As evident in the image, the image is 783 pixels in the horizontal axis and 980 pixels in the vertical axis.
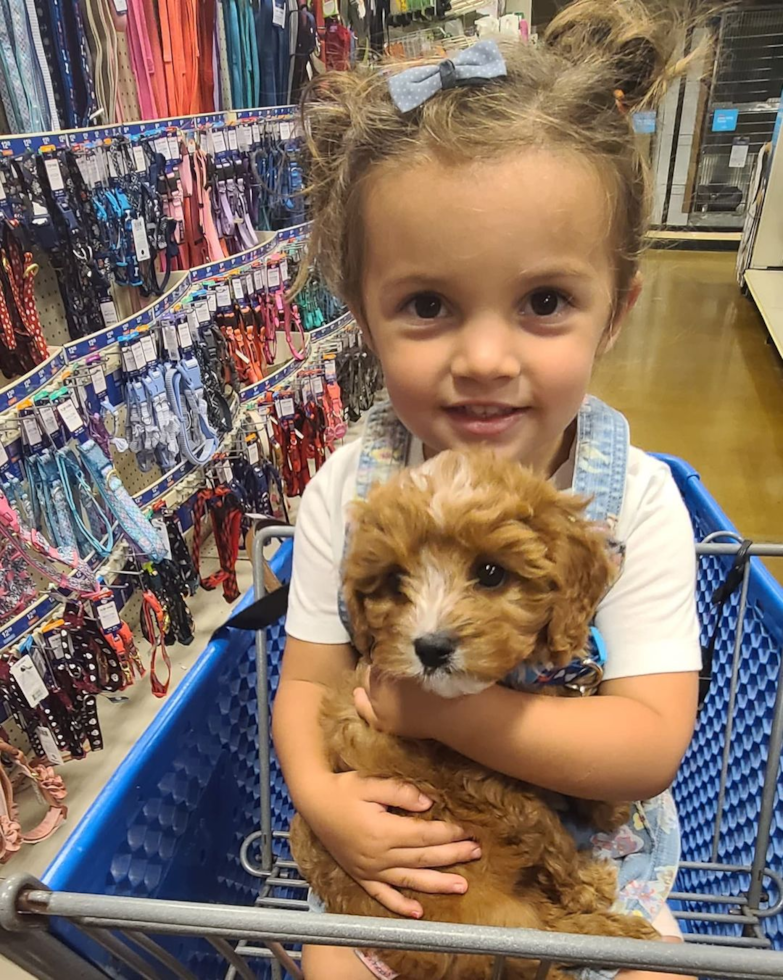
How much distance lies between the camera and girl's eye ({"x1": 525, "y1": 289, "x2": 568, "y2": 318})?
2.63 feet

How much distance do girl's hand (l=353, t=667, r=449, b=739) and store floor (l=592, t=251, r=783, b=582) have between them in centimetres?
205

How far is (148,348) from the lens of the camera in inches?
81.5

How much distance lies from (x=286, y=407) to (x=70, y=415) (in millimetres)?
1020

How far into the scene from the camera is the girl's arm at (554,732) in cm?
75

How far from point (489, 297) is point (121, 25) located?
183 cm

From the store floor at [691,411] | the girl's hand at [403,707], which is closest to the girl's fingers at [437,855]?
the girl's hand at [403,707]

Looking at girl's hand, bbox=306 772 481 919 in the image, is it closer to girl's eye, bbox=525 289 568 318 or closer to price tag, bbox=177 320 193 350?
girl's eye, bbox=525 289 568 318

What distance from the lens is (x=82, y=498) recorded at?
73.2 inches

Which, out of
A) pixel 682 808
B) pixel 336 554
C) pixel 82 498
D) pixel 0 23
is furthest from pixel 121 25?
pixel 682 808

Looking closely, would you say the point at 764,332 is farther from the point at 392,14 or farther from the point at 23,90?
the point at 23,90

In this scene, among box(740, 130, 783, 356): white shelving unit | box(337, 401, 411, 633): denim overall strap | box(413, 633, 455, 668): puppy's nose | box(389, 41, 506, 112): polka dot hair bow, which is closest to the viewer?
box(413, 633, 455, 668): puppy's nose

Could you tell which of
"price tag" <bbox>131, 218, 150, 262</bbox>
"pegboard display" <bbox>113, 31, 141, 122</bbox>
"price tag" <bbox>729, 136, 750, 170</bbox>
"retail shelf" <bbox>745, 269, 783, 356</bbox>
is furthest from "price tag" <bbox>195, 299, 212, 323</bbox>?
"price tag" <bbox>729, 136, 750, 170</bbox>

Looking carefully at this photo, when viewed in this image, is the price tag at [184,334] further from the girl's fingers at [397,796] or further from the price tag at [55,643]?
the girl's fingers at [397,796]

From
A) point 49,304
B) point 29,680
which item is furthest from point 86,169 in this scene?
point 29,680
